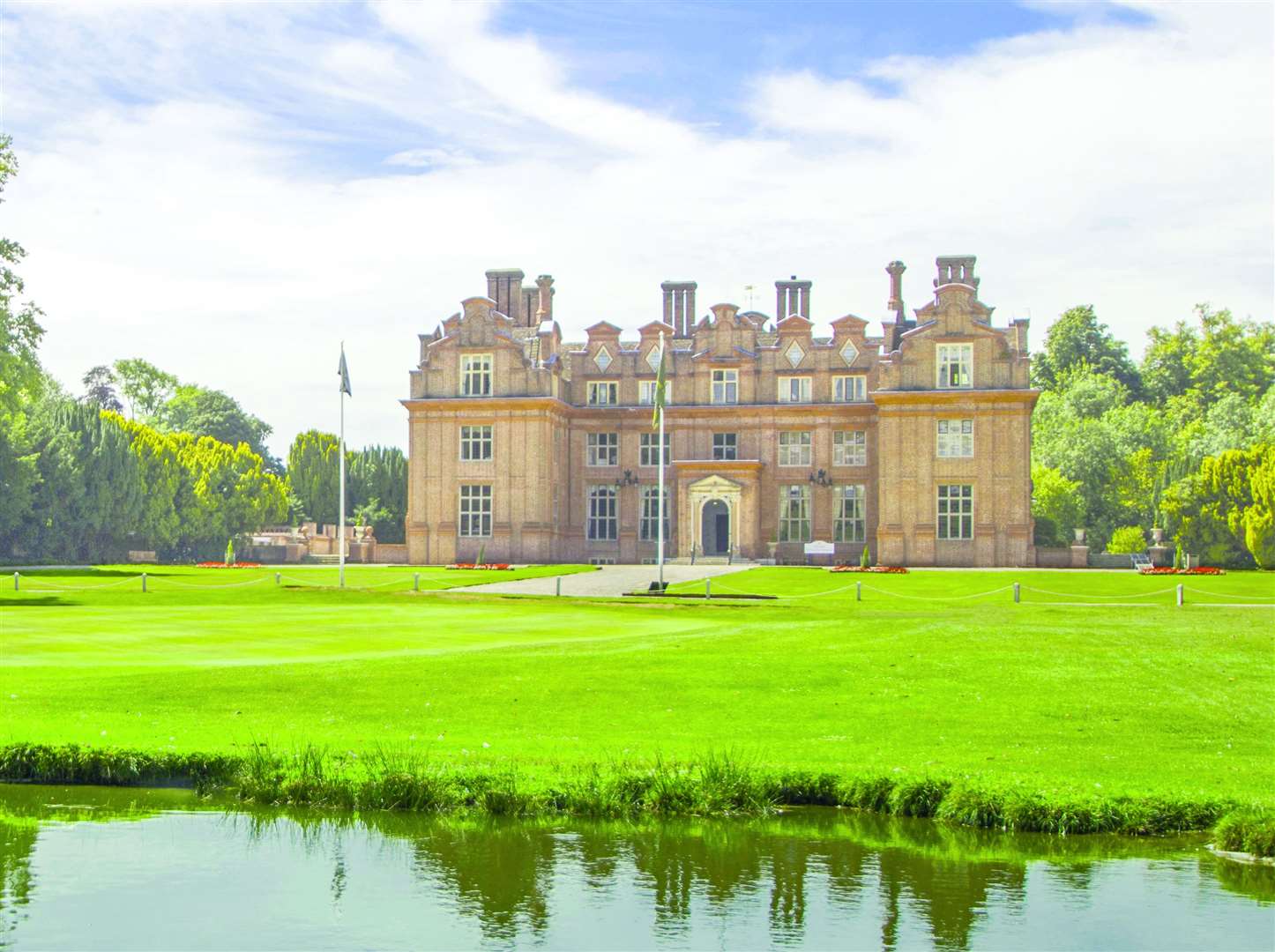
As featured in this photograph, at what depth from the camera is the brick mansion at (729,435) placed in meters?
68.4

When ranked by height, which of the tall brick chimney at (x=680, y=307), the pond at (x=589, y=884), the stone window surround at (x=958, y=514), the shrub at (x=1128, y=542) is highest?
the tall brick chimney at (x=680, y=307)

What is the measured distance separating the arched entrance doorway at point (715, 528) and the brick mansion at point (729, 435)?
0.14 metres

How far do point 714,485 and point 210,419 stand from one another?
→ 6213 centimetres

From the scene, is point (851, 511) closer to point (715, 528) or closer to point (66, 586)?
point (715, 528)

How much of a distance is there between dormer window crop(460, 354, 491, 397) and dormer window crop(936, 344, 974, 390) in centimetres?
2176

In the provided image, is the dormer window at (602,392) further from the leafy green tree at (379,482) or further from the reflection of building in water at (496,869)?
the reflection of building in water at (496,869)

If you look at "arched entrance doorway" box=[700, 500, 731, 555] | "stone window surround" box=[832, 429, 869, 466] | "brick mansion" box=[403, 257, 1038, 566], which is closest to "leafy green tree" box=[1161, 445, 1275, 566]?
"brick mansion" box=[403, 257, 1038, 566]

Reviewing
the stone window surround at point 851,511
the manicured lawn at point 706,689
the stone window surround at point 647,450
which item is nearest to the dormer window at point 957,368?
the stone window surround at point 851,511

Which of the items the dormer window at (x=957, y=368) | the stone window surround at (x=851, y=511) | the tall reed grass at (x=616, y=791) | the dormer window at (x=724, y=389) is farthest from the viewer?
the dormer window at (x=724, y=389)

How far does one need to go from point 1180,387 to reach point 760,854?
107999mm

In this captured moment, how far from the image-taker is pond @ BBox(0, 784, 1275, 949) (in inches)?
447

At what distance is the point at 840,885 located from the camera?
41.4 feet

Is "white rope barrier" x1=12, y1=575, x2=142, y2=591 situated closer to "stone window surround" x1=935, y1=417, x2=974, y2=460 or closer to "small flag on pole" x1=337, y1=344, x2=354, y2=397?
"small flag on pole" x1=337, y1=344, x2=354, y2=397

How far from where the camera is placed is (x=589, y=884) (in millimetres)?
12516
